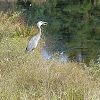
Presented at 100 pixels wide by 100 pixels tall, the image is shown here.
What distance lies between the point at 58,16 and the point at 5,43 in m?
13.7

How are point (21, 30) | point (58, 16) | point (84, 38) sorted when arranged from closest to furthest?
point (21, 30), point (84, 38), point (58, 16)

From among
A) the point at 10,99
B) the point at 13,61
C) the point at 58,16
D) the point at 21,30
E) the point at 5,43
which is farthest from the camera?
the point at 58,16

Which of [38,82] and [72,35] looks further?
[72,35]

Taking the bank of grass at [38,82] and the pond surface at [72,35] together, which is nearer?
the bank of grass at [38,82]

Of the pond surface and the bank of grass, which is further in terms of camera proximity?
the pond surface

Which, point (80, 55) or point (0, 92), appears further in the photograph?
point (80, 55)

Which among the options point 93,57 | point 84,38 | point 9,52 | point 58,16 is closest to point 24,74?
point 9,52

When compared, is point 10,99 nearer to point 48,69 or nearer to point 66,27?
point 48,69

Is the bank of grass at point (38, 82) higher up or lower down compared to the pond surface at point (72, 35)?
higher up

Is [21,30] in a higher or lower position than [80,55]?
higher

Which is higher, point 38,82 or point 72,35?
point 38,82

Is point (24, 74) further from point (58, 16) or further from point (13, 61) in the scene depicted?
point (58, 16)

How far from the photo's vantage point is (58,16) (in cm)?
2064

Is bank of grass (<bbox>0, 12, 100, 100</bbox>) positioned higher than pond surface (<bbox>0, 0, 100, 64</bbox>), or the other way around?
bank of grass (<bbox>0, 12, 100, 100</bbox>)
